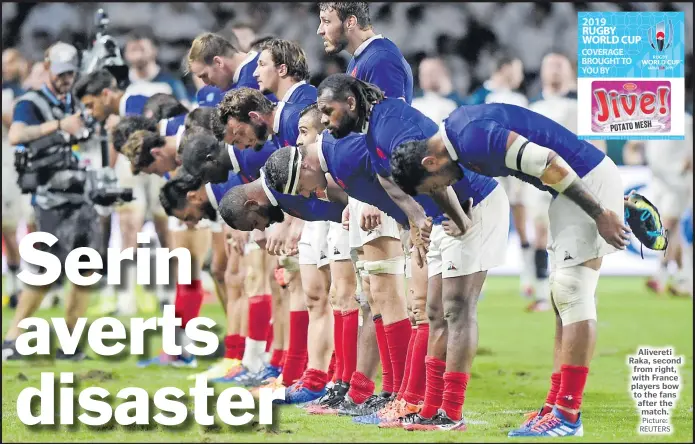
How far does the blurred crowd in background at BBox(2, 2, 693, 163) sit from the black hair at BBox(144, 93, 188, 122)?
1056 cm

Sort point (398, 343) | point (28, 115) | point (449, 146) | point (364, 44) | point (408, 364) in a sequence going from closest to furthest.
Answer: point (449, 146) → point (408, 364) → point (398, 343) → point (364, 44) → point (28, 115)

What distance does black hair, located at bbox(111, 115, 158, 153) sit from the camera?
32.7ft

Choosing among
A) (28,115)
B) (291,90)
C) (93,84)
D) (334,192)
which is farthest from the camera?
(28,115)

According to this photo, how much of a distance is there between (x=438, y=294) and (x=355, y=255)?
95cm

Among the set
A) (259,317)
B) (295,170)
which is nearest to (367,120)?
(295,170)

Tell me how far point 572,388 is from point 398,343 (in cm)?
133

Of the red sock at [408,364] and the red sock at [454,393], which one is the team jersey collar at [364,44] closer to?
the red sock at [408,364]

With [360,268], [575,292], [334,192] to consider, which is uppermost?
[334,192]

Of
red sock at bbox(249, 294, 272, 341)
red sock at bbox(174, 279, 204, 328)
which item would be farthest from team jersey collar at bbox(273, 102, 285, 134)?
red sock at bbox(174, 279, 204, 328)

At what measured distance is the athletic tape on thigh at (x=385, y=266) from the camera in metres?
7.01

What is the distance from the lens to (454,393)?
6289mm

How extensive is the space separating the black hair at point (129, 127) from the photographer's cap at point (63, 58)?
5.15 ft

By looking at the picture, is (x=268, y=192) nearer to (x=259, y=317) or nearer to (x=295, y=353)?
(x=295, y=353)

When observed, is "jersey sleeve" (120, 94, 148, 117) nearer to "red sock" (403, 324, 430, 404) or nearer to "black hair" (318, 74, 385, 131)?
"black hair" (318, 74, 385, 131)
